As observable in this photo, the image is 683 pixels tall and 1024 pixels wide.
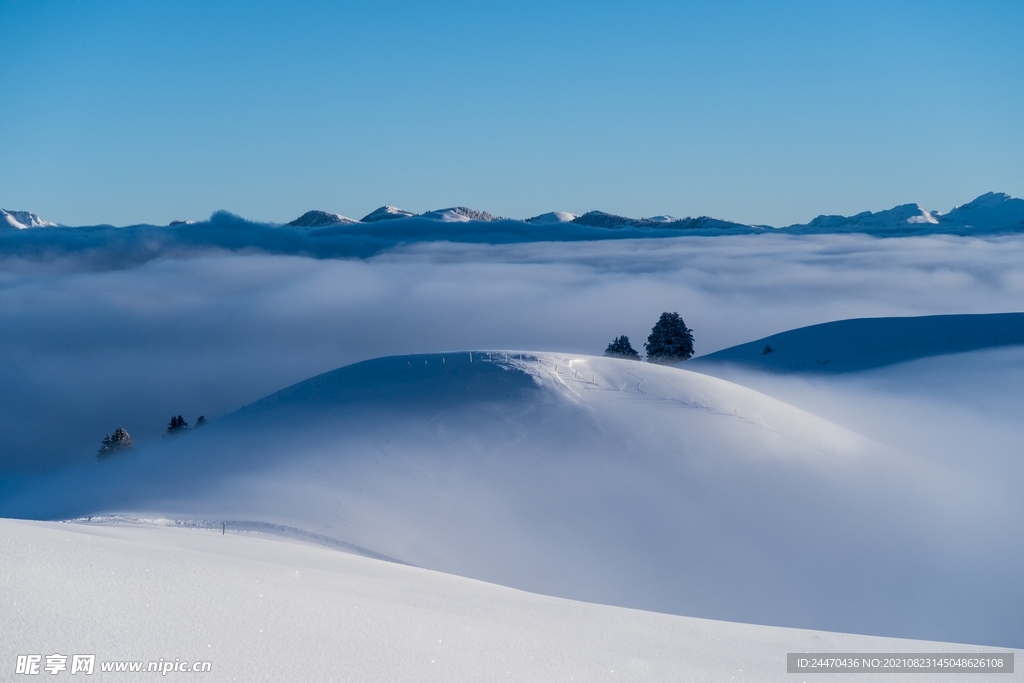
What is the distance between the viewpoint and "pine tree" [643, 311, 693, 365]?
6112 centimetres

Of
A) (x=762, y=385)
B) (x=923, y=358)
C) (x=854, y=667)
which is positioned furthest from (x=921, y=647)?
(x=923, y=358)

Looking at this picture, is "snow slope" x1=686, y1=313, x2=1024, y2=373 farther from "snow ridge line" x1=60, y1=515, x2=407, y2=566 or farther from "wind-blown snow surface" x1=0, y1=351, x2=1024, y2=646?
"snow ridge line" x1=60, y1=515, x2=407, y2=566

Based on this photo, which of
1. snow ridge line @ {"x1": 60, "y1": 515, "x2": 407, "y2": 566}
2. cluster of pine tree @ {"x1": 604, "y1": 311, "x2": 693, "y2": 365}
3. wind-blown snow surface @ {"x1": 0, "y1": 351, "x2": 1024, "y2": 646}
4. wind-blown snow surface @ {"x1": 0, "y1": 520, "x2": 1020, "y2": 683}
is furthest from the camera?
cluster of pine tree @ {"x1": 604, "y1": 311, "x2": 693, "y2": 365}

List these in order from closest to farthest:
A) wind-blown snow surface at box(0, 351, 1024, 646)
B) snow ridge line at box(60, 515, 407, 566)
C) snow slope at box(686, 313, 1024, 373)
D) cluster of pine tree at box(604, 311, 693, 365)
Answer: snow ridge line at box(60, 515, 407, 566)
wind-blown snow surface at box(0, 351, 1024, 646)
snow slope at box(686, 313, 1024, 373)
cluster of pine tree at box(604, 311, 693, 365)

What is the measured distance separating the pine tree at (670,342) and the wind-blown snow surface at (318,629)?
164 ft

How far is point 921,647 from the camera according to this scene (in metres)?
11.3

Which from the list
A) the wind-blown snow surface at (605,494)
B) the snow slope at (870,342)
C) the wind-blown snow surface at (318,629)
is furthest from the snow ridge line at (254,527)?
the snow slope at (870,342)

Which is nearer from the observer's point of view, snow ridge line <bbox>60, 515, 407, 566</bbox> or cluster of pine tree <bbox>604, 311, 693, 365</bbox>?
snow ridge line <bbox>60, 515, 407, 566</bbox>

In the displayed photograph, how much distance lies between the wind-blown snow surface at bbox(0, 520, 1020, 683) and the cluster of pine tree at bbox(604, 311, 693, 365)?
161ft

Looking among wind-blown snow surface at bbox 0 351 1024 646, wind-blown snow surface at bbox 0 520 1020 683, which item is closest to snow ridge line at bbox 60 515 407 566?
wind-blown snow surface at bbox 0 351 1024 646

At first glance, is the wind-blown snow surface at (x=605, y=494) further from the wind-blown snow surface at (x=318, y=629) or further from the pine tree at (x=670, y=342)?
the pine tree at (x=670, y=342)

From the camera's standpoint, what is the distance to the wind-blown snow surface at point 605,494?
61.4 feet

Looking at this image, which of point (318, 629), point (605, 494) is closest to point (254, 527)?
point (605, 494)

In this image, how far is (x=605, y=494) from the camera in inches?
860
